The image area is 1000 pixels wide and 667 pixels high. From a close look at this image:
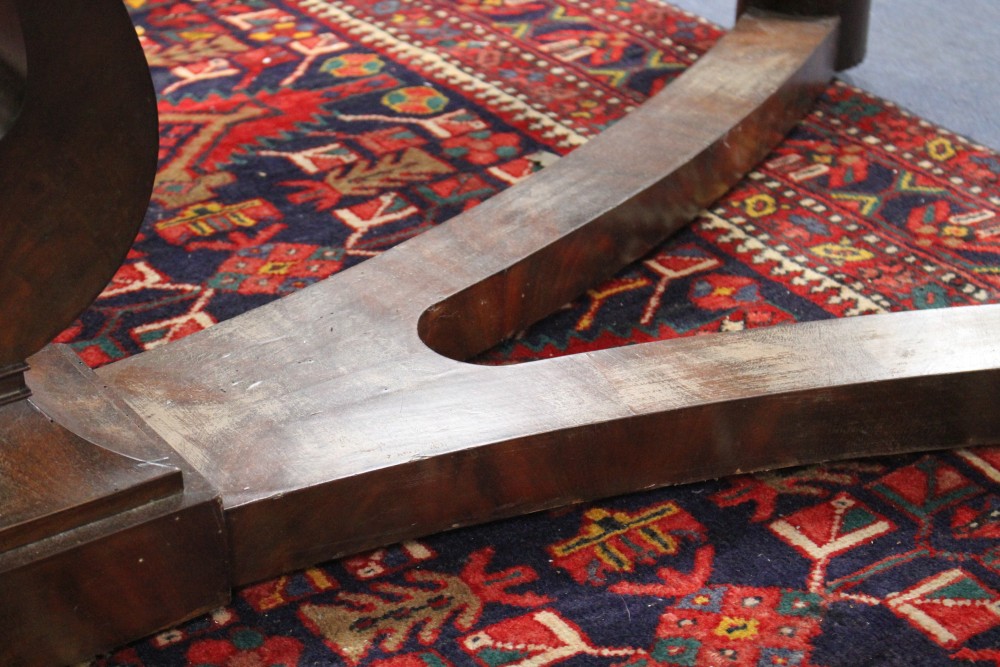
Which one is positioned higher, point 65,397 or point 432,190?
point 65,397

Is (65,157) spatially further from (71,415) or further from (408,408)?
(408,408)

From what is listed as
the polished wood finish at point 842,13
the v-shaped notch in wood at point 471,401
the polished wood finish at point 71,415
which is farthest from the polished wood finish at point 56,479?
the polished wood finish at point 842,13

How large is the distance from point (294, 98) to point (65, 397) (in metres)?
1.38

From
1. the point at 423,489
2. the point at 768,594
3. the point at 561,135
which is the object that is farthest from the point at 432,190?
the point at 768,594

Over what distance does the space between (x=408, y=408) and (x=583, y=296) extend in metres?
0.57

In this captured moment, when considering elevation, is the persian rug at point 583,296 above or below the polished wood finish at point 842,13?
below

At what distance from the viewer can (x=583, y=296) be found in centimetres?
198

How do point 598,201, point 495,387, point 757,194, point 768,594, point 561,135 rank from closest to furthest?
point 768,594
point 495,387
point 598,201
point 757,194
point 561,135

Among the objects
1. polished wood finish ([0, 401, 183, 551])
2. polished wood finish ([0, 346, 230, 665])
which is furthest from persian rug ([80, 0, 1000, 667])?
polished wood finish ([0, 401, 183, 551])

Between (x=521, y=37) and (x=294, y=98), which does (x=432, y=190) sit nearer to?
(x=294, y=98)

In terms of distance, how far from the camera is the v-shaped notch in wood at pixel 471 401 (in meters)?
1.41

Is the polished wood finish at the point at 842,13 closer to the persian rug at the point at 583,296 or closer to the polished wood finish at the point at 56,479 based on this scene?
the persian rug at the point at 583,296

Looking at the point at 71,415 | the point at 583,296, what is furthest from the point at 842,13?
the point at 71,415

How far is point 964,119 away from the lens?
8.48ft
